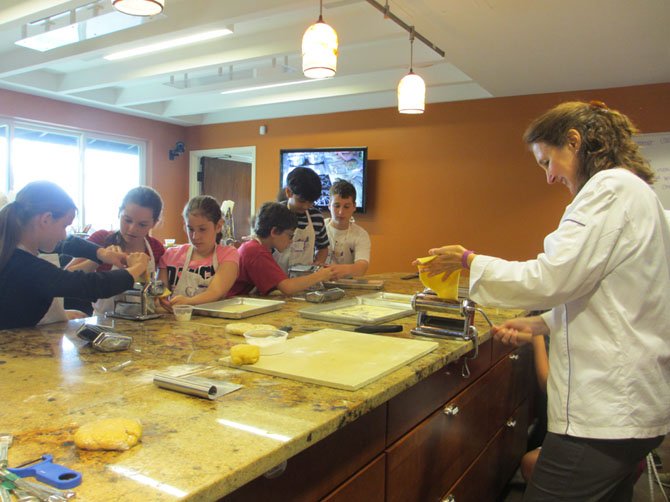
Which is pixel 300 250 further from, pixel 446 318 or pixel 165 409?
pixel 165 409

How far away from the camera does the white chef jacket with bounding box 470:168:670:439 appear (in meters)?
1.10

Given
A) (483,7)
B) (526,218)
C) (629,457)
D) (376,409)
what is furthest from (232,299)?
(526,218)

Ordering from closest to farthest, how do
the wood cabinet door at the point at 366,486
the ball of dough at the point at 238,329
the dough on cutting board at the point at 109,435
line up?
the dough on cutting board at the point at 109,435 < the wood cabinet door at the point at 366,486 < the ball of dough at the point at 238,329

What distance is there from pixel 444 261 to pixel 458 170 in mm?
3745

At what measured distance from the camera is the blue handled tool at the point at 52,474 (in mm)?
617

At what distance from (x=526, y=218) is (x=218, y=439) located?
4330 mm

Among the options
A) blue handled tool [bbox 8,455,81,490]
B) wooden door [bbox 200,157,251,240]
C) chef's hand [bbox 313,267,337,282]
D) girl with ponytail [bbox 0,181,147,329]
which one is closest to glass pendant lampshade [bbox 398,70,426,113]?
chef's hand [bbox 313,267,337,282]

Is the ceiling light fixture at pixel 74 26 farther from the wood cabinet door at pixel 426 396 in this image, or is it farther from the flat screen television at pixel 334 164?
the wood cabinet door at pixel 426 396

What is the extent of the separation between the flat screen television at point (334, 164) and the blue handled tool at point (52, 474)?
15.4ft

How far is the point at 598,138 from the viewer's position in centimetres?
121

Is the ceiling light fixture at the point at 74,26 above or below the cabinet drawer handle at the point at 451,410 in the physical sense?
above

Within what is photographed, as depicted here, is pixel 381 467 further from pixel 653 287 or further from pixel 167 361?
pixel 653 287

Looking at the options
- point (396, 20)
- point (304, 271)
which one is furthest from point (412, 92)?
point (304, 271)

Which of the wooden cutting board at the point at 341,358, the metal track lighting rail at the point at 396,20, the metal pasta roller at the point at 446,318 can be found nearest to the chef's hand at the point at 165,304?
the wooden cutting board at the point at 341,358
